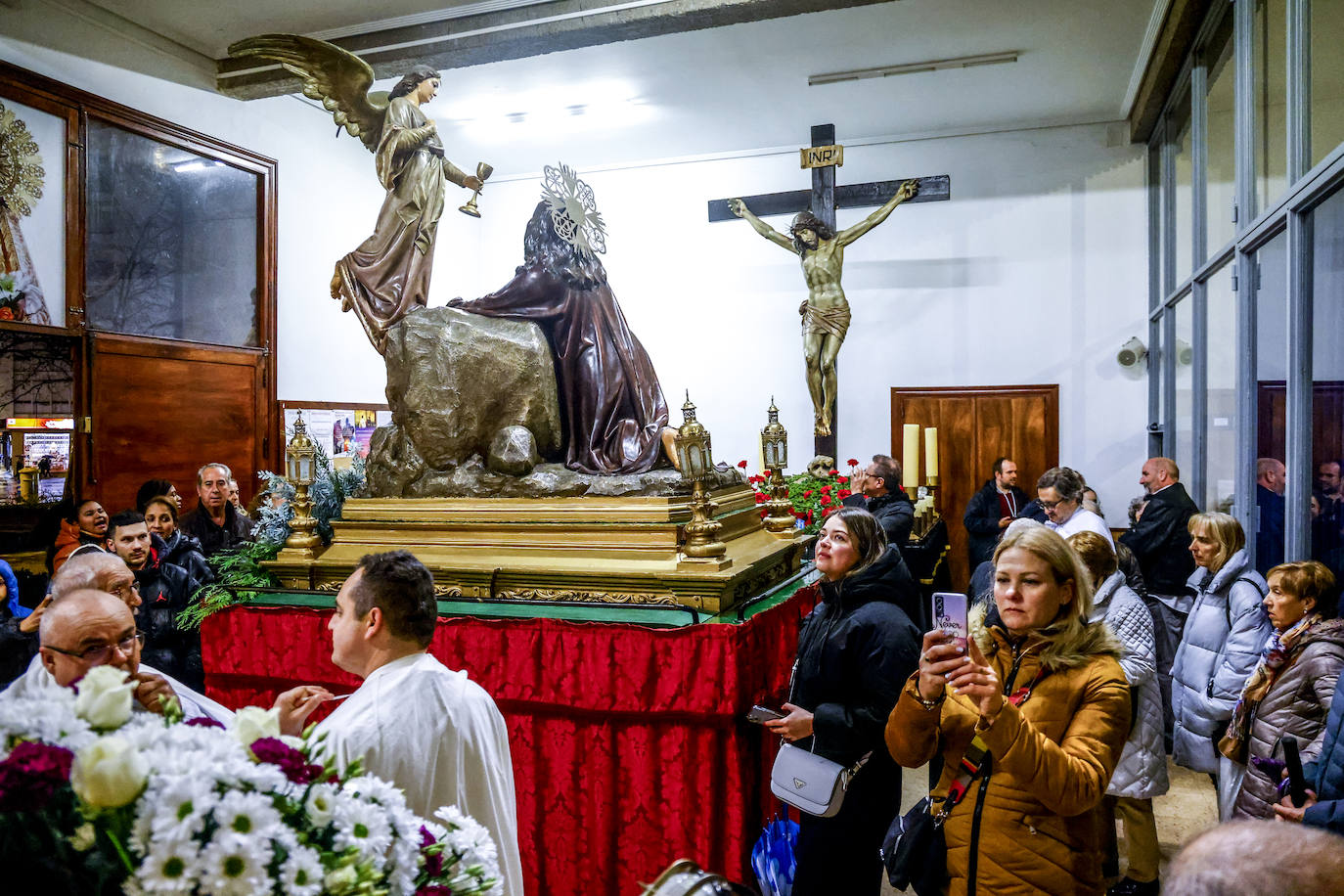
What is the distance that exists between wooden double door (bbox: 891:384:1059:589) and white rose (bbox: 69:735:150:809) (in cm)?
845

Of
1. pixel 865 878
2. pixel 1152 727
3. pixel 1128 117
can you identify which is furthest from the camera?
pixel 1128 117

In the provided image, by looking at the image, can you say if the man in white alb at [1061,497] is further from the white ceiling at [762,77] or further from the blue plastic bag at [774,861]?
the white ceiling at [762,77]

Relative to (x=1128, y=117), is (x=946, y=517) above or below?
below

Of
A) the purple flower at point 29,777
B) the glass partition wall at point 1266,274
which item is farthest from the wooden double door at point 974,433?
the purple flower at point 29,777

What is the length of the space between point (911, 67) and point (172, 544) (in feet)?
22.8

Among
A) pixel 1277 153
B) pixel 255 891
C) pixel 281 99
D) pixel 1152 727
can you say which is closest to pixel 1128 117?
pixel 1277 153

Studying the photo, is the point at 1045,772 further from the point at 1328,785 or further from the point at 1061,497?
the point at 1061,497

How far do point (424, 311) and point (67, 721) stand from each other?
3.12 m

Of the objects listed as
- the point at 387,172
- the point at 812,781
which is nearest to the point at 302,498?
the point at 387,172

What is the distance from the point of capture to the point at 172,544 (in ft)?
11.9

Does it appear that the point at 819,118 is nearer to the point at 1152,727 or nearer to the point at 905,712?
the point at 1152,727

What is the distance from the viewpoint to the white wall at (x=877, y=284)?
8419 millimetres

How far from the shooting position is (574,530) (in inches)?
134

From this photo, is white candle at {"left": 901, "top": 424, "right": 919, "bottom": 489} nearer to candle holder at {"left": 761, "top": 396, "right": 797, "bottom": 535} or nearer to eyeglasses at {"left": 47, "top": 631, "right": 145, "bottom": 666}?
candle holder at {"left": 761, "top": 396, "right": 797, "bottom": 535}
